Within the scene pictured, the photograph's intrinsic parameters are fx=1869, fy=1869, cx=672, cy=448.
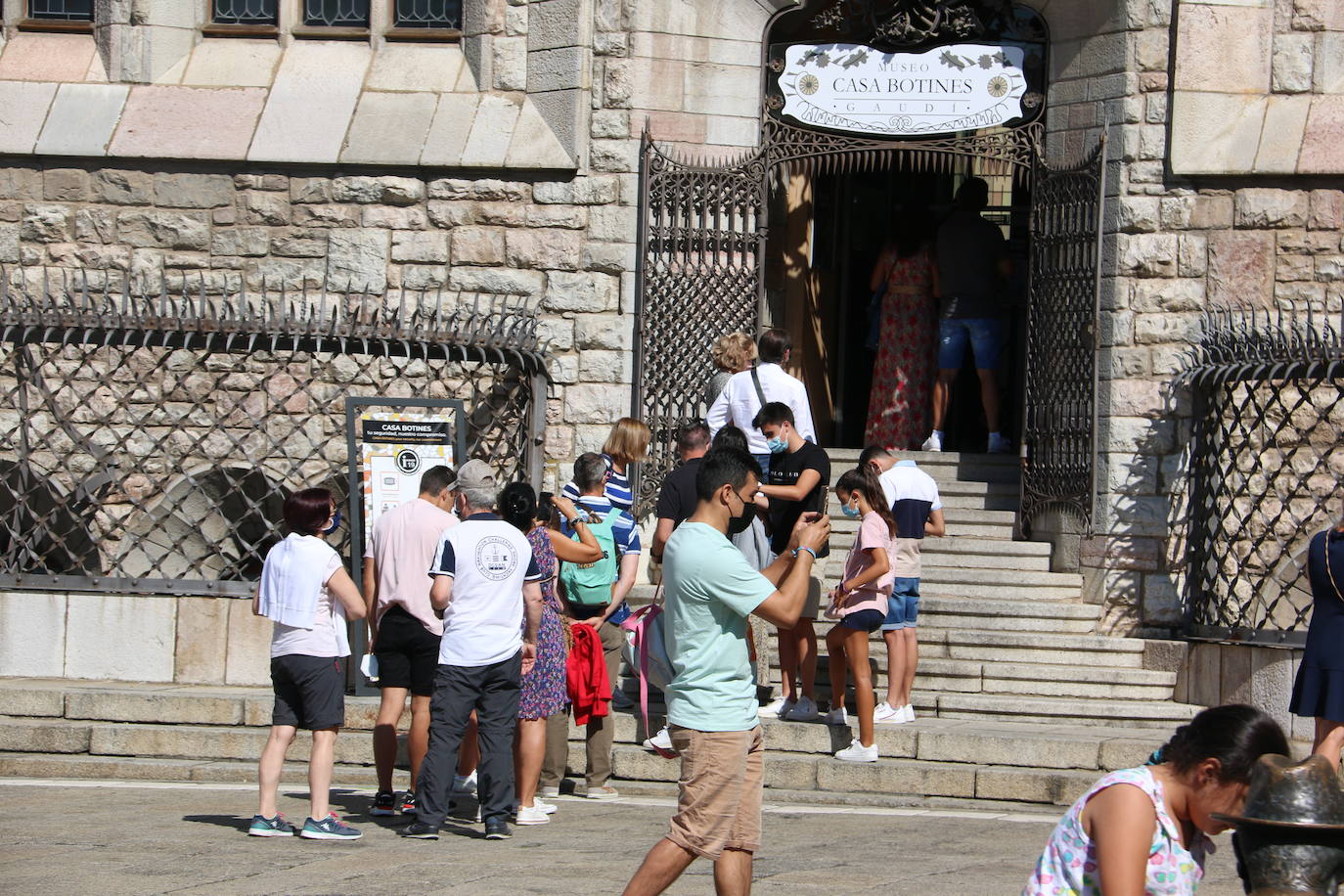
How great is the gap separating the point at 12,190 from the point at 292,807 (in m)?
6.47

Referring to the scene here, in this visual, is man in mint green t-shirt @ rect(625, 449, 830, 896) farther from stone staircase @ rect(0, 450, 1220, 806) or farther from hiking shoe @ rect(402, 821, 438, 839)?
stone staircase @ rect(0, 450, 1220, 806)

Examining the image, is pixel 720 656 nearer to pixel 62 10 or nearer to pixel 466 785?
pixel 466 785

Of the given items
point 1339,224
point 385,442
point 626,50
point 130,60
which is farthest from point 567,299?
point 1339,224

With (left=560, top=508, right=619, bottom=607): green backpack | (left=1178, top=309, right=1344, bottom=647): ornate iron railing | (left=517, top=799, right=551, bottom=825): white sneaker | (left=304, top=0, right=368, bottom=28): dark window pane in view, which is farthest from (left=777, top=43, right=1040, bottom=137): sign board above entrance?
(left=517, top=799, right=551, bottom=825): white sneaker

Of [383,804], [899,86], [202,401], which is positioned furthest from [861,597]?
[899,86]

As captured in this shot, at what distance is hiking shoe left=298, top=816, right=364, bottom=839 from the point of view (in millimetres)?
7598

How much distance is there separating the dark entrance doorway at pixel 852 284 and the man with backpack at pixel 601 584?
15.0ft

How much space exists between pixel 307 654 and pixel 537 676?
111 cm

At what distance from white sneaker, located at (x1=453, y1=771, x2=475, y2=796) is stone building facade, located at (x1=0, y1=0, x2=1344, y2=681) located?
3972mm

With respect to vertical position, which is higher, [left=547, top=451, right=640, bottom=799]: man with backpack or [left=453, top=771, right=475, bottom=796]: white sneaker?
[left=547, top=451, right=640, bottom=799]: man with backpack

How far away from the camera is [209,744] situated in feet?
31.7

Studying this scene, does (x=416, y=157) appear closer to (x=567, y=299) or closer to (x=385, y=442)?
(x=567, y=299)

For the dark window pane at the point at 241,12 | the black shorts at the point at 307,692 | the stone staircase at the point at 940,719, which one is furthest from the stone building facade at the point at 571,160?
the black shorts at the point at 307,692

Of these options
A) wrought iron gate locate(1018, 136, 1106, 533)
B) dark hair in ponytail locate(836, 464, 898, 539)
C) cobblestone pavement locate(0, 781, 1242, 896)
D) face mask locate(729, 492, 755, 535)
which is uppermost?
wrought iron gate locate(1018, 136, 1106, 533)
